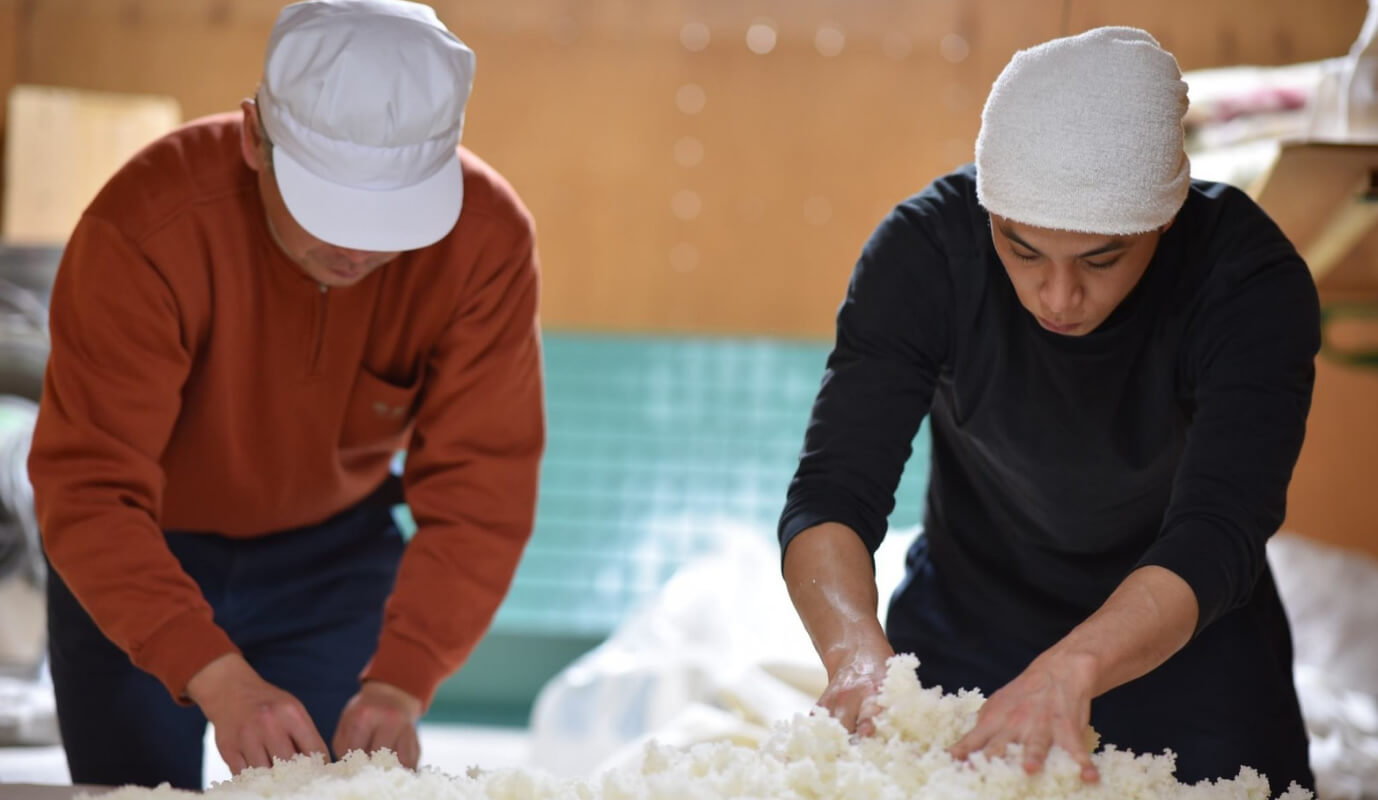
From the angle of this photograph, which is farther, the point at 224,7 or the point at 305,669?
the point at 224,7

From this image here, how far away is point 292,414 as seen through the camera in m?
1.59

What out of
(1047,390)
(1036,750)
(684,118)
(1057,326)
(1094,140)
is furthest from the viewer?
(684,118)

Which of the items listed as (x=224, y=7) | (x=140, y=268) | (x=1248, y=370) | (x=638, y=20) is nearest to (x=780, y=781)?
(x=1248, y=370)

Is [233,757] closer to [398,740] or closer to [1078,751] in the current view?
[398,740]

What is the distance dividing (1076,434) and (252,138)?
0.92 meters

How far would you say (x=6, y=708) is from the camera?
2750 millimetres

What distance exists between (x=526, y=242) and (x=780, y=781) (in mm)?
749

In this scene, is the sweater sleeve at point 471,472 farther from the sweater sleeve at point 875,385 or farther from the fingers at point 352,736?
the sweater sleeve at point 875,385

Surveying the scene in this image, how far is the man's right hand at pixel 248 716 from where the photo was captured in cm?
131

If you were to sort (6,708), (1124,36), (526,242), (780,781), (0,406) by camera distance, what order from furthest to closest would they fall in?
(0,406) → (6,708) → (526,242) → (1124,36) → (780,781)

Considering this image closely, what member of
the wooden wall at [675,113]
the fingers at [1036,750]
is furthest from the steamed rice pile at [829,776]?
the wooden wall at [675,113]

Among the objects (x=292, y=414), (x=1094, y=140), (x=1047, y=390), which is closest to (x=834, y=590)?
(x=1047, y=390)

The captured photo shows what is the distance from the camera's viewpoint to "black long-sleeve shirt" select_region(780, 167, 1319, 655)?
1.27 meters

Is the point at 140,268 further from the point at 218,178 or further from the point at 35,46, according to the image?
the point at 35,46
